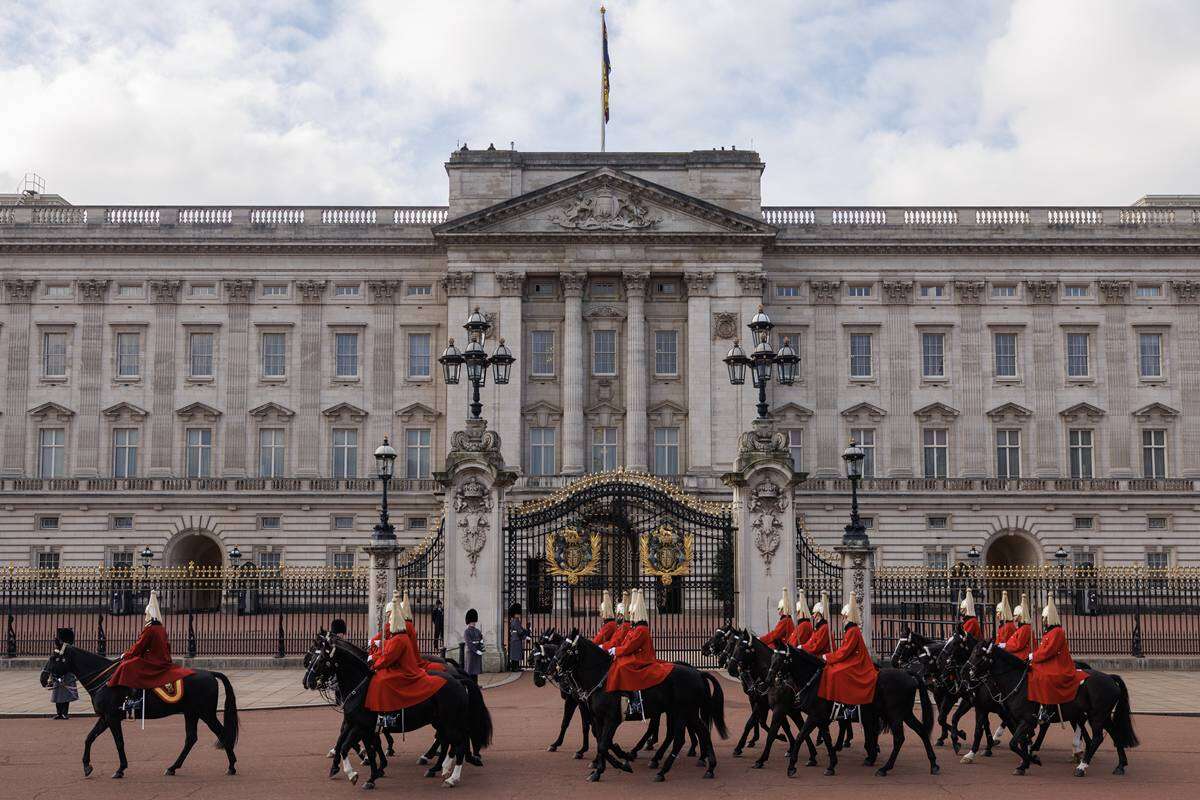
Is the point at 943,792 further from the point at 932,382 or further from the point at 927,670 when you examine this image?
the point at 932,382

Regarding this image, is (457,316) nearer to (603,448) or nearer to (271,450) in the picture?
(603,448)

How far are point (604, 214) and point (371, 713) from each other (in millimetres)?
42787

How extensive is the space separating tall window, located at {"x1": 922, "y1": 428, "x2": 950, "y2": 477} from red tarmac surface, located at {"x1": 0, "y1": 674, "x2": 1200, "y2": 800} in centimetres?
3705

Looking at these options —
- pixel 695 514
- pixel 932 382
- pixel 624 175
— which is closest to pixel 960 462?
pixel 932 382

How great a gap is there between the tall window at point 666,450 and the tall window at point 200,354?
21.4 meters

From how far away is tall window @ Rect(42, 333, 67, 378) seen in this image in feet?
186

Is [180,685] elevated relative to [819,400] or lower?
lower

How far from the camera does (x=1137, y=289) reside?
57.2 metres

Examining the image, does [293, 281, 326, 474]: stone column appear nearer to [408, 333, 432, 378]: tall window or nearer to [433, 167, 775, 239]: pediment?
[408, 333, 432, 378]: tall window

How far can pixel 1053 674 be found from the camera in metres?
15.9

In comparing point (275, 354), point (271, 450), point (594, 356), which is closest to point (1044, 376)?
point (594, 356)

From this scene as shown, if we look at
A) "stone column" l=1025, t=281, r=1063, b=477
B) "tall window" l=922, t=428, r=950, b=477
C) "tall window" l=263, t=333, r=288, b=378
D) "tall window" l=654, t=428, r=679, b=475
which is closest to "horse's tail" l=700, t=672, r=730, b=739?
"tall window" l=654, t=428, r=679, b=475

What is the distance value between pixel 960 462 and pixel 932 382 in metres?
3.96

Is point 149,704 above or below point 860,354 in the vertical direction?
below
